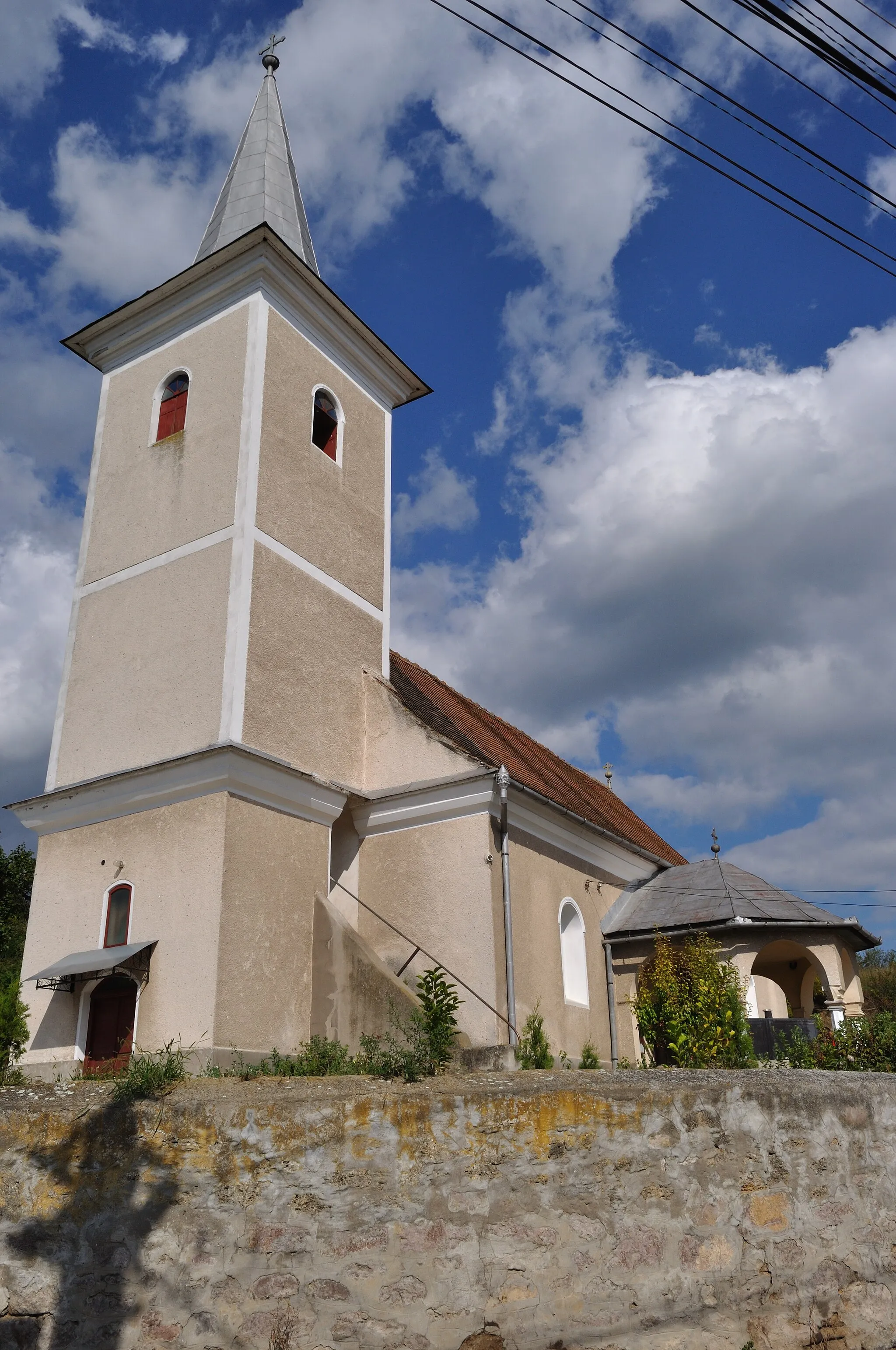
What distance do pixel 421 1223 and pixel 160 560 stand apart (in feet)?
35.0

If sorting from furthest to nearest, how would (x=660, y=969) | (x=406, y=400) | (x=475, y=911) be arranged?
(x=406, y=400) → (x=660, y=969) → (x=475, y=911)

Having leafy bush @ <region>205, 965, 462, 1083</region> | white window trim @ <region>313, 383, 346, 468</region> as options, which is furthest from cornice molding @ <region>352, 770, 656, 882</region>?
white window trim @ <region>313, 383, 346, 468</region>

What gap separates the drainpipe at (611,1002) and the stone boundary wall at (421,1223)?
8.90 meters

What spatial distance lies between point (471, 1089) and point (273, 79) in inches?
807

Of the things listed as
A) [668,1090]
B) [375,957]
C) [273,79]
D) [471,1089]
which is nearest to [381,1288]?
[471,1089]

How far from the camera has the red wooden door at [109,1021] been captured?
40.8 ft

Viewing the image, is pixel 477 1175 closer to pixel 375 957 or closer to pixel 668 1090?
pixel 668 1090

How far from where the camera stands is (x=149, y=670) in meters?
→ 14.3

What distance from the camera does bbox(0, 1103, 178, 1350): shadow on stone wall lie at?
6410 millimetres

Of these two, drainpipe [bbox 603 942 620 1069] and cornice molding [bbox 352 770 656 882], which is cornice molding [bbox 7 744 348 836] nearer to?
cornice molding [bbox 352 770 656 882]

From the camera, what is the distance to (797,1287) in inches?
284

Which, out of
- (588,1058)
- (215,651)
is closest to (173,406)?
(215,651)

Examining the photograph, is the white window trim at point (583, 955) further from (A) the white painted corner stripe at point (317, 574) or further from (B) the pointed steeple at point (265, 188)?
(B) the pointed steeple at point (265, 188)

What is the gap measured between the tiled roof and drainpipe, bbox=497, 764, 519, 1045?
0.60 metres
